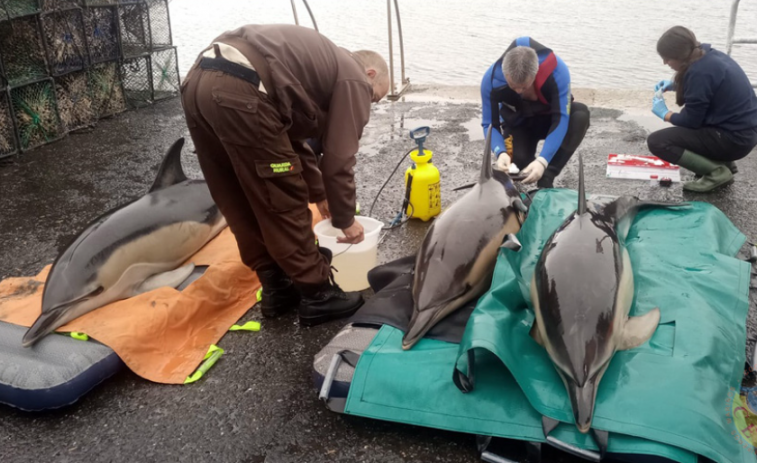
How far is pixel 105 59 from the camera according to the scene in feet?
25.3

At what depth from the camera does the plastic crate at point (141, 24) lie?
26.6 feet

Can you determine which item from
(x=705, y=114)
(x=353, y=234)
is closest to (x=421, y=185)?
(x=353, y=234)

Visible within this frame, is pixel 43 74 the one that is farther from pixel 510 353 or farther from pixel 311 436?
pixel 510 353

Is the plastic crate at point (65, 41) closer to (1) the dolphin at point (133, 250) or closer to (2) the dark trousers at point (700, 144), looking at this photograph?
(1) the dolphin at point (133, 250)

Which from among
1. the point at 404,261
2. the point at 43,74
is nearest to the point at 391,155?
the point at 404,261

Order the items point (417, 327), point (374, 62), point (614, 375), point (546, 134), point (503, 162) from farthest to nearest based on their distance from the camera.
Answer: point (546, 134), point (503, 162), point (374, 62), point (417, 327), point (614, 375)

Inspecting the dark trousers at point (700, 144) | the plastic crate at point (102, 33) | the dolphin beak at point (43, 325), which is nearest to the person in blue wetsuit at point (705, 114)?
the dark trousers at point (700, 144)

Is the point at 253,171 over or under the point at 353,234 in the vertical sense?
over

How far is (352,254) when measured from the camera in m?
3.77

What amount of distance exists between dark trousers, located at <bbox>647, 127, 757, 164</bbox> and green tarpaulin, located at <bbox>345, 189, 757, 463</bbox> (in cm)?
234

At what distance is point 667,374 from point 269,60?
7.65 feet

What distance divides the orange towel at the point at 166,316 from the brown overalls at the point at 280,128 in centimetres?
51

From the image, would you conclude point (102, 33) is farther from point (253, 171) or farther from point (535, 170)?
point (535, 170)

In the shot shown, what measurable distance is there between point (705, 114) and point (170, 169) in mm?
4486
